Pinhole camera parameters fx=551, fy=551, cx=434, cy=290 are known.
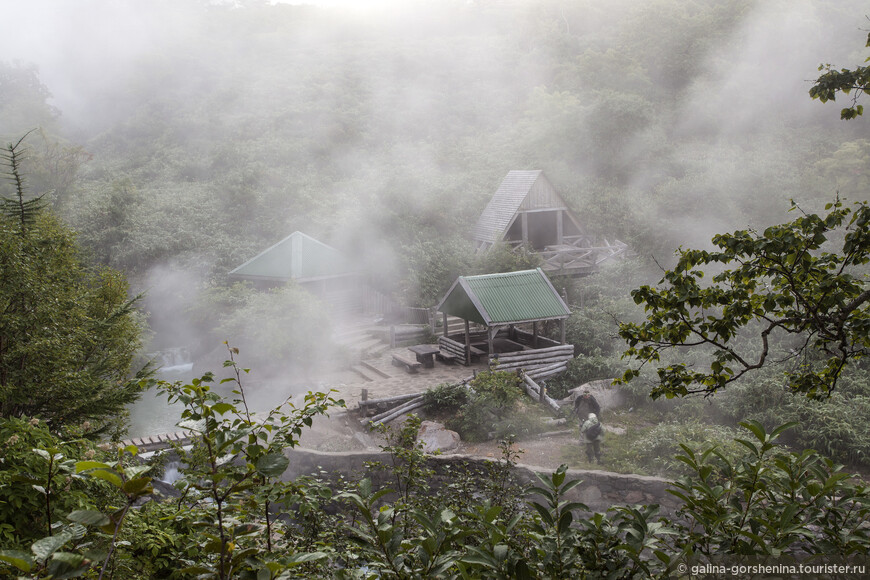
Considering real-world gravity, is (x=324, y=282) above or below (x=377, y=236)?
below

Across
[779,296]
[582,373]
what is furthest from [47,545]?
[582,373]

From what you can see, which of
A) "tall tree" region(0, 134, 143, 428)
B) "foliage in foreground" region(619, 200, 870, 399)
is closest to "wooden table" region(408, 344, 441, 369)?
"tall tree" region(0, 134, 143, 428)

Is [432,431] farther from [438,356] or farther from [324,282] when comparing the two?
[324,282]

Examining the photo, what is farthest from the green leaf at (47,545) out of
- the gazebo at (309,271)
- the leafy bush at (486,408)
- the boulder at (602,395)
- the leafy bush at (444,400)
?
the gazebo at (309,271)

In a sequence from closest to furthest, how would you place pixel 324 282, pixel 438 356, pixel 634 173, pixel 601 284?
pixel 438 356 → pixel 601 284 → pixel 324 282 → pixel 634 173

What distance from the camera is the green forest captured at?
168 centimetres

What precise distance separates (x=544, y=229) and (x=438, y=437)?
11360 millimetres

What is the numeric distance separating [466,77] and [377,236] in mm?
21554

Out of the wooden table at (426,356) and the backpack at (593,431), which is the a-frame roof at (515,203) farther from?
A: the backpack at (593,431)

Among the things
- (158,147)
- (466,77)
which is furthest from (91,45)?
(466,77)

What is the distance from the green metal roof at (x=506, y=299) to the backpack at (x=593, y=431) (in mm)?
3583

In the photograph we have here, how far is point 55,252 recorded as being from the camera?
5.00 m

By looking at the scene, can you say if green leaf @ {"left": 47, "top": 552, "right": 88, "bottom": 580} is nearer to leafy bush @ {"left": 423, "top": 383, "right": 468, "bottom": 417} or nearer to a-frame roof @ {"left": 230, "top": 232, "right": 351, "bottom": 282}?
leafy bush @ {"left": 423, "top": 383, "right": 468, "bottom": 417}

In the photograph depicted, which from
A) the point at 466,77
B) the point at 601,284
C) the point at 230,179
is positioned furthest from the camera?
the point at 466,77
